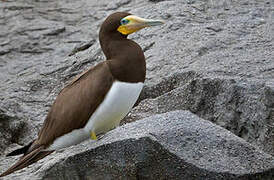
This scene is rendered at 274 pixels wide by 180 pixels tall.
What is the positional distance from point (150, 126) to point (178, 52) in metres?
2.24

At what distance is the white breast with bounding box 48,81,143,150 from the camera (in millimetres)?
4719

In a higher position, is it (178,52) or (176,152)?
(176,152)

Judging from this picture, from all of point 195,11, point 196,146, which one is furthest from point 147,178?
point 195,11

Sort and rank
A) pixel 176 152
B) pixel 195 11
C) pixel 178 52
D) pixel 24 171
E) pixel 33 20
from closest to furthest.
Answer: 1. pixel 176 152
2. pixel 24 171
3. pixel 178 52
4. pixel 195 11
5. pixel 33 20

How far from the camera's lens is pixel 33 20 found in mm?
8797

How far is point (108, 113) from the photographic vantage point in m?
4.76

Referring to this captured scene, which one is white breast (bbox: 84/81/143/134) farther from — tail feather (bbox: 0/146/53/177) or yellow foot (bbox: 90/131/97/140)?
tail feather (bbox: 0/146/53/177)

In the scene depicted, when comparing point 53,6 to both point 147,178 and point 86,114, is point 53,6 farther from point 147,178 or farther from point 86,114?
point 147,178

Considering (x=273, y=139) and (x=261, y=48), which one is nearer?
(x=273, y=139)

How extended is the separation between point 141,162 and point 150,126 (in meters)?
0.28

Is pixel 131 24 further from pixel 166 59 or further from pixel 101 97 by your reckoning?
pixel 166 59

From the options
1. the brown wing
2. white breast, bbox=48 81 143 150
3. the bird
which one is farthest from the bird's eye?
white breast, bbox=48 81 143 150

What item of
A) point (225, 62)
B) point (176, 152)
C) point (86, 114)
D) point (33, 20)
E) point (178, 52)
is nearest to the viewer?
point (176, 152)

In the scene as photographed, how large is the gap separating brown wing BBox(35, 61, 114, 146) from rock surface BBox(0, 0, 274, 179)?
93cm
